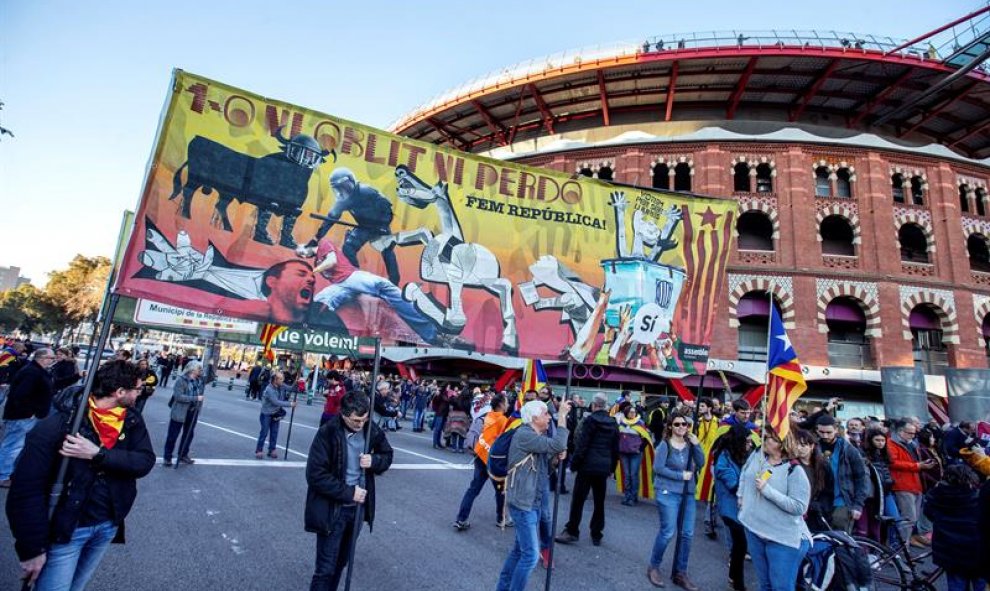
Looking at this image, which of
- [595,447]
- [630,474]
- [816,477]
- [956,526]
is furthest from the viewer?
[630,474]

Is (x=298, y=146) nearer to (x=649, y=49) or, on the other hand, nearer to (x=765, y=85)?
(x=649, y=49)

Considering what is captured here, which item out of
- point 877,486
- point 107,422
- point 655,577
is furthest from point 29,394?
point 877,486

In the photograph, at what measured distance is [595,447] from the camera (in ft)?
21.9

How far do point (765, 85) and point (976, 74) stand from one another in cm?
855

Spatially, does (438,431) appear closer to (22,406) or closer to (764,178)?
(22,406)

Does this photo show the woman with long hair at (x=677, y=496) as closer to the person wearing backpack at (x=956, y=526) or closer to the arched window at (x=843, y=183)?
the person wearing backpack at (x=956, y=526)

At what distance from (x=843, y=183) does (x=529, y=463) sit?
87.0 feet

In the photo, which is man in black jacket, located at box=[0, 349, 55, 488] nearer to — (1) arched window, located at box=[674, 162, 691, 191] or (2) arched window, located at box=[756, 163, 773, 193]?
(1) arched window, located at box=[674, 162, 691, 191]

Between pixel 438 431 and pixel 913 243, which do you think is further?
pixel 913 243

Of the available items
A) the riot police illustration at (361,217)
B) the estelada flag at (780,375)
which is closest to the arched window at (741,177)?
the estelada flag at (780,375)

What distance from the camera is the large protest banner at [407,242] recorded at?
3609 mm

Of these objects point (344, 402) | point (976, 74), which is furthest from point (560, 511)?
point (976, 74)

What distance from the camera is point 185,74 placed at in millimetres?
3627

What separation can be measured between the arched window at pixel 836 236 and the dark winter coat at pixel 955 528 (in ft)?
72.5
